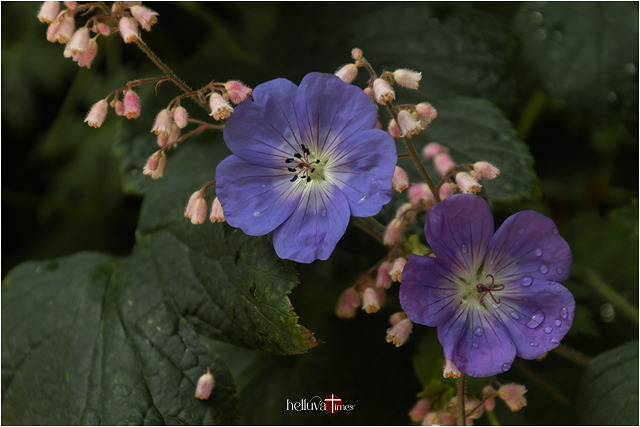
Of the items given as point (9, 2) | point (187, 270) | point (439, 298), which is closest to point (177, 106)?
point (187, 270)

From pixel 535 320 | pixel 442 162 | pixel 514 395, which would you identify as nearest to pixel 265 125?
pixel 442 162

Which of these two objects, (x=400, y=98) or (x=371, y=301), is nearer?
(x=371, y=301)

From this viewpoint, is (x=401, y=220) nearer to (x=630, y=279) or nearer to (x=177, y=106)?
(x=177, y=106)


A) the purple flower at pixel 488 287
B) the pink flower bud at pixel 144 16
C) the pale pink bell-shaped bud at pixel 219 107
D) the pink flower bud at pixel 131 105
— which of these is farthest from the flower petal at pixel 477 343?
the pink flower bud at pixel 144 16

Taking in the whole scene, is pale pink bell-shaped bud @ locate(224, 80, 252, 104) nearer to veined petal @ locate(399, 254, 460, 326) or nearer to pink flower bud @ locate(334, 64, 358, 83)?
pink flower bud @ locate(334, 64, 358, 83)

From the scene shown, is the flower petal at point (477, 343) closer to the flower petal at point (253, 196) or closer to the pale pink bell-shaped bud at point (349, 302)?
the pale pink bell-shaped bud at point (349, 302)

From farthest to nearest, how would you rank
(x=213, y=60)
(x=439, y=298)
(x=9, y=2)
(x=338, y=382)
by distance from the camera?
(x=9, y=2) < (x=213, y=60) < (x=338, y=382) < (x=439, y=298)

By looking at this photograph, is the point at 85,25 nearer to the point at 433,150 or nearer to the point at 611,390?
the point at 433,150
